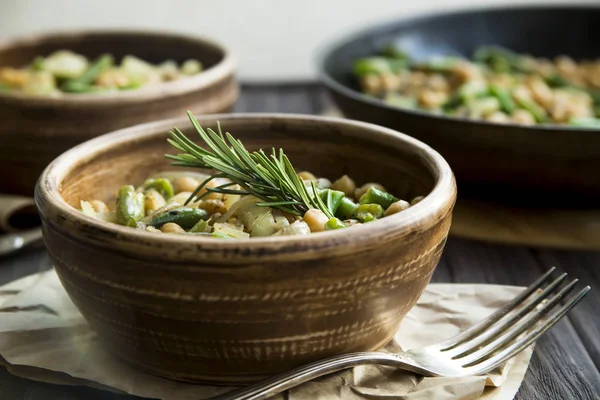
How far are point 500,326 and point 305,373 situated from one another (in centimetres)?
29

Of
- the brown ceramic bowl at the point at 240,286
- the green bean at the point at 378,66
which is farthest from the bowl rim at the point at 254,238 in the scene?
the green bean at the point at 378,66

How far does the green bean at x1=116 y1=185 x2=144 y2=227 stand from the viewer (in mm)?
1055

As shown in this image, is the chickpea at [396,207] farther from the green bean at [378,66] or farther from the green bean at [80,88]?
the green bean at [378,66]

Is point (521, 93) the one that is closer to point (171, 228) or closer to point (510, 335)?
point (510, 335)

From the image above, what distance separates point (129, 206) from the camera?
1.08m

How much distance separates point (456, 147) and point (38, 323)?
2.46ft

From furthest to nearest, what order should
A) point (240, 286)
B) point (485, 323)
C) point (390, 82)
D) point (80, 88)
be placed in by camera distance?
point (390, 82), point (80, 88), point (485, 323), point (240, 286)

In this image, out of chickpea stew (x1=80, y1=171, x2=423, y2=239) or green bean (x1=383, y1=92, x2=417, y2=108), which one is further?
green bean (x1=383, y1=92, x2=417, y2=108)

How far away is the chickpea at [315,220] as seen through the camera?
96 cm

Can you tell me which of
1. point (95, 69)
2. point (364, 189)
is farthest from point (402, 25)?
point (364, 189)

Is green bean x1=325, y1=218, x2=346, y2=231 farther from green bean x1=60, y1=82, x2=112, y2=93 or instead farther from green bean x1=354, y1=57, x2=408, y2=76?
green bean x1=354, y1=57, x2=408, y2=76

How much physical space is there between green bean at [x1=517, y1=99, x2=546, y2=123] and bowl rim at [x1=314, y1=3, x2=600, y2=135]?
307 millimetres

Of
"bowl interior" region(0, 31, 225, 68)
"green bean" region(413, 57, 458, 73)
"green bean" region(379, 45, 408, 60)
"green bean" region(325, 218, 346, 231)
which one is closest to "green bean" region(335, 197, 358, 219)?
"green bean" region(325, 218, 346, 231)

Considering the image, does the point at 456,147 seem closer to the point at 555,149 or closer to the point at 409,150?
the point at 555,149
